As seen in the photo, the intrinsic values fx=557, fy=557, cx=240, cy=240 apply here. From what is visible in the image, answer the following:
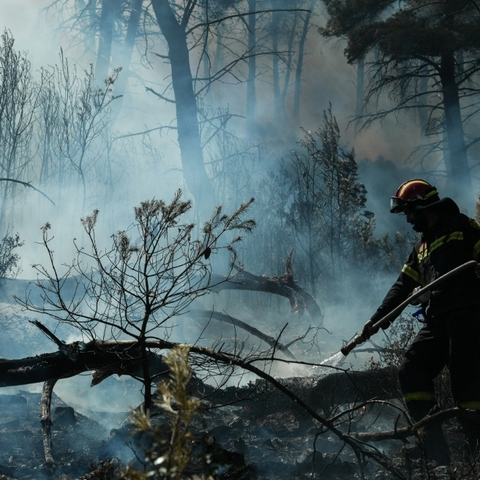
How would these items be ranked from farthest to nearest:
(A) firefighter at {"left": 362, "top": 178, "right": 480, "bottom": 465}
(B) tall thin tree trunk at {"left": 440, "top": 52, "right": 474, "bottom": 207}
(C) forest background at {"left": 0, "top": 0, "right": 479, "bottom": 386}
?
(B) tall thin tree trunk at {"left": 440, "top": 52, "right": 474, "bottom": 207}
(C) forest background at {"left": 0, "top": 0, "right": 479, "bottom": 386}
(A) firefighter at {"left": 362, "top": 178, "right": 480, "bottom": 465}

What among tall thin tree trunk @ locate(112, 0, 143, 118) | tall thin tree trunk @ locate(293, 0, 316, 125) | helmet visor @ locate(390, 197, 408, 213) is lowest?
helmet visor @ locate(390, 197, 408, 213)

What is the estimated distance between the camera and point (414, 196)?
13.4ft

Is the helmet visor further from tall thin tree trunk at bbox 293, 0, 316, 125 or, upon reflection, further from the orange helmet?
tall thin tree trunk at bbox 293, 0, 316, 125

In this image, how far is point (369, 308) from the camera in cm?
1059

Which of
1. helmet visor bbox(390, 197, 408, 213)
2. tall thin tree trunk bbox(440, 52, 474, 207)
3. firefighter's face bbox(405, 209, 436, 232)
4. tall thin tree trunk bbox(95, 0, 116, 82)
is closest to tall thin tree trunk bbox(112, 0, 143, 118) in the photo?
tall thin tree trunk bbox(95, 0, 116, 82)

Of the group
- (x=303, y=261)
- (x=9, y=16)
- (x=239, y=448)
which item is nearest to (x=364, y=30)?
(x=303, y=261)

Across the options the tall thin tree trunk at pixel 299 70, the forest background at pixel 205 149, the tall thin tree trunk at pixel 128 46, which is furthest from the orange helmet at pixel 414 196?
the tall thin tree trunk at pixel 299 70

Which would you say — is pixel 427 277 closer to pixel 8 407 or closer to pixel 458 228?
pixel 458 228

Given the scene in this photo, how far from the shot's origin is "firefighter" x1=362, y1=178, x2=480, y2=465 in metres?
3.72

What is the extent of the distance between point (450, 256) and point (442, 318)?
1.46ft

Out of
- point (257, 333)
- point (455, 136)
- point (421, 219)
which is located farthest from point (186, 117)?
point (455, 136)

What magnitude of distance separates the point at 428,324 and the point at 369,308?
669 centimetres

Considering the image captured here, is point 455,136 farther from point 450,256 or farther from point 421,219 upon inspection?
point 450,256

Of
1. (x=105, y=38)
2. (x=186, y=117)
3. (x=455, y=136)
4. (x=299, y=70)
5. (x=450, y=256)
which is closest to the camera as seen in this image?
(x=450, y=256)
